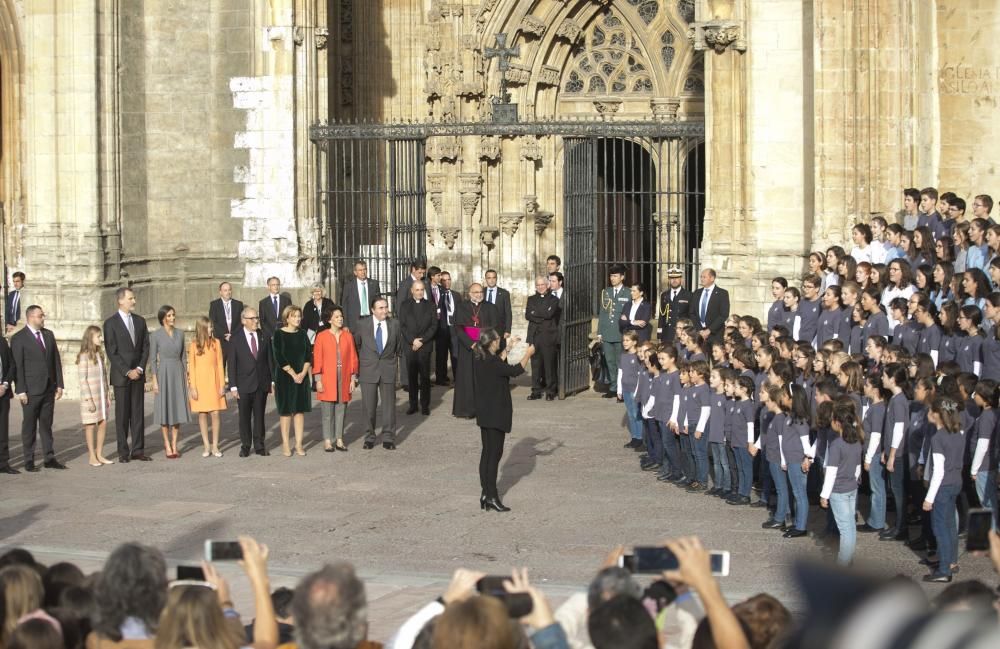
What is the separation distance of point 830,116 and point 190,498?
789cm

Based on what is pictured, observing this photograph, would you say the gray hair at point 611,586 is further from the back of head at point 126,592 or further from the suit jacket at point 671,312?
the suit jacket at point 671,312

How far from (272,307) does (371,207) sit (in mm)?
4626

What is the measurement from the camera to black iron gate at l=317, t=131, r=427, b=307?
1952cm

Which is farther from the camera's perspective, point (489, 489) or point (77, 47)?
point (77, 47)

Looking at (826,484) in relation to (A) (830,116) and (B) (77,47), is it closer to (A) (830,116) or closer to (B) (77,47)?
(A) (830,116)

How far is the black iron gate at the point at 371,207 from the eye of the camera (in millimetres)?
19516

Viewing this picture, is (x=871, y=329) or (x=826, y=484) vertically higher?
(x=871, y=329)

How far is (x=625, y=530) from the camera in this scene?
11.3 meters

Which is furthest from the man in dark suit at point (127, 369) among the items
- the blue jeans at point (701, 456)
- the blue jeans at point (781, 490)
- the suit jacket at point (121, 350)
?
the blue jeans at point (781, 490)

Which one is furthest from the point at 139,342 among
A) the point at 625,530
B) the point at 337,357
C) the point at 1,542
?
the point at 625,530

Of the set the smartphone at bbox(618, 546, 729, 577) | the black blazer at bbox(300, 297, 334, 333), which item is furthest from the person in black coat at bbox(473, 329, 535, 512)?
the smartphone at bbox(618, 546, 729, 577)

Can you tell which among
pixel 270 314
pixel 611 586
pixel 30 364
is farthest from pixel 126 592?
pixel 270 314

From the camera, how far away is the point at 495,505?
39.2 ft

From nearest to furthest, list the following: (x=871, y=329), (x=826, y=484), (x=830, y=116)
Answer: (x=826, y=484) < (x=871, y=329) < (x=830, y=116)
